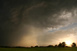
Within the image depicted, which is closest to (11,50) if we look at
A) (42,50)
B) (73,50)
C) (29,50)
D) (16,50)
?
(16,50)

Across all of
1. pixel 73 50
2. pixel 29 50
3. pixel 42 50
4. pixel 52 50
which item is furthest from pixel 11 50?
pixel 73 50

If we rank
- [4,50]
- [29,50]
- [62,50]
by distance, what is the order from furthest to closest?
[62,50]
[29,50]
[4,50]

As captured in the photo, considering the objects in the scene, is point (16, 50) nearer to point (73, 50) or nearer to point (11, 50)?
point (11, 50)

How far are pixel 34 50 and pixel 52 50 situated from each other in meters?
6.87

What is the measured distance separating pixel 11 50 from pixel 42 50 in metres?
11.1

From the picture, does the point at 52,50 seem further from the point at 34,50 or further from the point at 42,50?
the point at 34,50

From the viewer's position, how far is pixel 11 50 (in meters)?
40.2

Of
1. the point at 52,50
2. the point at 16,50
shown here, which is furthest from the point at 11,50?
the point at 52,50

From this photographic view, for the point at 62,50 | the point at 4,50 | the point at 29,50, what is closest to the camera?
the point at 4,50

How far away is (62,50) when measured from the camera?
1837 inches

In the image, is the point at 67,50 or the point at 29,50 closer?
the point at 29,50

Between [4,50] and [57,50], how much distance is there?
1898cm

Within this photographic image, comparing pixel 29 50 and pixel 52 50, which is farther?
pixel 52 50

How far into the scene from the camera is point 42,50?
4534 cm
